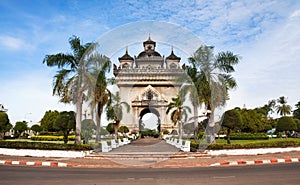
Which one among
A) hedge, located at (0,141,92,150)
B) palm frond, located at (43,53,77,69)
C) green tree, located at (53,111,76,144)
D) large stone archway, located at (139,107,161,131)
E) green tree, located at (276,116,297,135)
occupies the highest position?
palm frond, located at (43,53,77,69)

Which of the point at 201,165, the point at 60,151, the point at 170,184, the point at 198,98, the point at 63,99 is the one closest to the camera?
the point at 170,184

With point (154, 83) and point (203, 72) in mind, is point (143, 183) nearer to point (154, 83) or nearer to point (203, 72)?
point (203, 72)

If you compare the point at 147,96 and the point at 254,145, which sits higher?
the point at 147,96

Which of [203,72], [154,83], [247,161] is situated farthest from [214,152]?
[154,83]

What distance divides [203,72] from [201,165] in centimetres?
801

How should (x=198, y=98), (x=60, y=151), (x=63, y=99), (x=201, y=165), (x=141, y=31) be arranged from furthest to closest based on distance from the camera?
(x=198, y=98) → (x=63, y=99) → (x=60, y=151) → (x=201, y=165) → (x=141, y=31)

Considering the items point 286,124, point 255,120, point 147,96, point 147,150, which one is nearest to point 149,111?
point 147,96

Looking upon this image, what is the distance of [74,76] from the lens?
18234 millimetres

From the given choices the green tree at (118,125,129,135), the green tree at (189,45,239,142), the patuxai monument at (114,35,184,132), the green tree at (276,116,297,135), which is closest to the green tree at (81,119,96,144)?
the green tree at (189,45,239,142)

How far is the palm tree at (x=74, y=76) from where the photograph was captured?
55.9 ft

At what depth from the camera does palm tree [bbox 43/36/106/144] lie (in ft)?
55.9

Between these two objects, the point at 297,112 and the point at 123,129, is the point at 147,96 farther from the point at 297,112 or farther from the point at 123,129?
the point at 297,112

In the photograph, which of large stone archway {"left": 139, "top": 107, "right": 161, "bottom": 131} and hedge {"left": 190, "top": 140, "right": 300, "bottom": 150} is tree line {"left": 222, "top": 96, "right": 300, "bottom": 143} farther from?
large stone archway {"left": 139, "top": 107, "right": 161, "bottom": 131}

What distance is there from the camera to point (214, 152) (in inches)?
688
